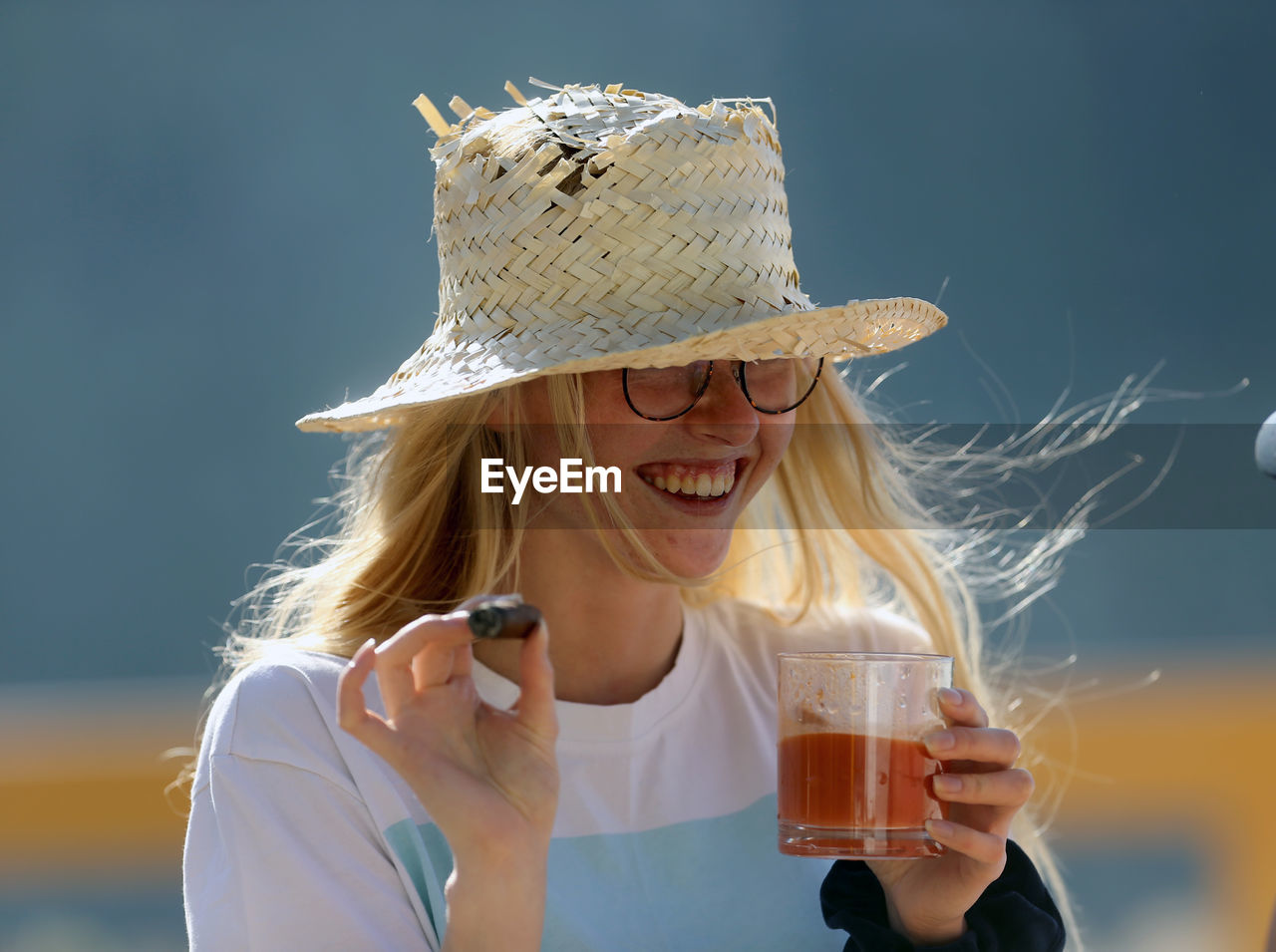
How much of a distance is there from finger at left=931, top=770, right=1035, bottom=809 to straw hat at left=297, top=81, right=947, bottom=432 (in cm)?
58

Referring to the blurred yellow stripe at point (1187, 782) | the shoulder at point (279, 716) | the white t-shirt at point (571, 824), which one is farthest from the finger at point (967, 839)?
the blurred yellow stripe at point (1187, 782)

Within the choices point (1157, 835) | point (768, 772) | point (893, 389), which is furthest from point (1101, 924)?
point (768, 772)

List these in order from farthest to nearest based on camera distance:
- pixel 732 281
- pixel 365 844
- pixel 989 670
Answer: pixel 989 670 → pixel 732 281 → pixel 365 844

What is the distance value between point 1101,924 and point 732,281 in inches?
170

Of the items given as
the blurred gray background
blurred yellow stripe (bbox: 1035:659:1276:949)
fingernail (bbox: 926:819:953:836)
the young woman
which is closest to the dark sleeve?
the young woman

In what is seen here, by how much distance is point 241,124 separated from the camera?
7352 millimetres

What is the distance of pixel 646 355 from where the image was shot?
1720 mm

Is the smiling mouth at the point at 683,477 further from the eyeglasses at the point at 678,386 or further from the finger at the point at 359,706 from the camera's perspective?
the finger at the point at 359,706

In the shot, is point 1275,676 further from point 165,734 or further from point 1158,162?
point 165,734

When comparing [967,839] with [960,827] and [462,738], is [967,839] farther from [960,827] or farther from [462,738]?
[462,738]

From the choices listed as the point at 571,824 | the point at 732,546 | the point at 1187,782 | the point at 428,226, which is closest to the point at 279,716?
the point at 571,824

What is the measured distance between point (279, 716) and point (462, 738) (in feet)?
1.77

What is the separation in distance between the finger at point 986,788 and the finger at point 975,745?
0.02 m

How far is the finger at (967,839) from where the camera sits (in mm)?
1503
